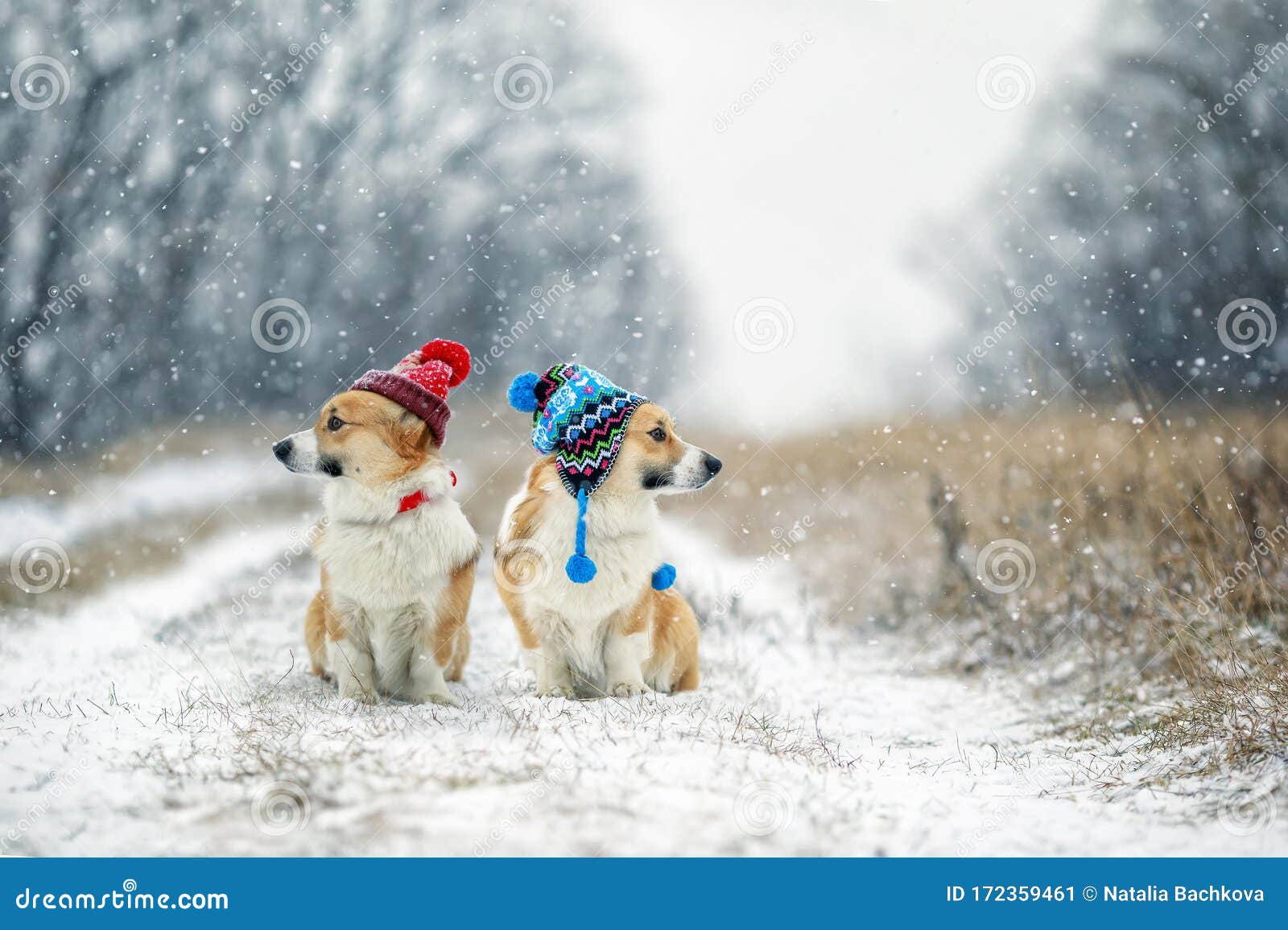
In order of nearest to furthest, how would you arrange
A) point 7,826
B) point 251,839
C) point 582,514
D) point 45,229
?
point 251,839 → point 7,826 → point 582,514 → point 45,229


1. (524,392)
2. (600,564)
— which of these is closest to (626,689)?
(600,564)

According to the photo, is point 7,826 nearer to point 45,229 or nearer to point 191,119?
point 45,229

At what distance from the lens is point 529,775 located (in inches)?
132

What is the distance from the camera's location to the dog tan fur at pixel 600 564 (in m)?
4.45

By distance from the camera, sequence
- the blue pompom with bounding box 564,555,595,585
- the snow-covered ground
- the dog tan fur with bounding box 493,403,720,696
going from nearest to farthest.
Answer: the snow-covered ground < the blue pompom with bounding box 564,555,595,585 < the dog tan fur with bounding box 493,403,720,696

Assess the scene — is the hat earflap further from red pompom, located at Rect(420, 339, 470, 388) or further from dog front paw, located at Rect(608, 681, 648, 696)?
red pompom, located at Rect(420, 339, 470, 388)

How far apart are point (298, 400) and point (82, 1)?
14.2 ft

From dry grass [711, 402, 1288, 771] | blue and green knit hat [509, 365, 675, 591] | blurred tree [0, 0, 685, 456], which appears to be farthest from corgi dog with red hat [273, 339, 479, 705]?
blurred tree [0, 0, 685, 456]

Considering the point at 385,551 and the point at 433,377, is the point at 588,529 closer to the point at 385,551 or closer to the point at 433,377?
the point at 385,551

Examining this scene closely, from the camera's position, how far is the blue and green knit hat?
441 cm

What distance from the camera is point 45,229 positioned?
845cm

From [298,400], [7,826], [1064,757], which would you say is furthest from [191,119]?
[1064,757]

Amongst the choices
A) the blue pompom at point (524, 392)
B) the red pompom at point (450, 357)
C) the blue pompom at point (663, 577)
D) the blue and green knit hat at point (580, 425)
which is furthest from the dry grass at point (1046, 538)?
the red pompom at point (450, 357)

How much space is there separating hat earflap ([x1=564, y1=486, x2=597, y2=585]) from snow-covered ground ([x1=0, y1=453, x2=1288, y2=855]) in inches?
24.0
